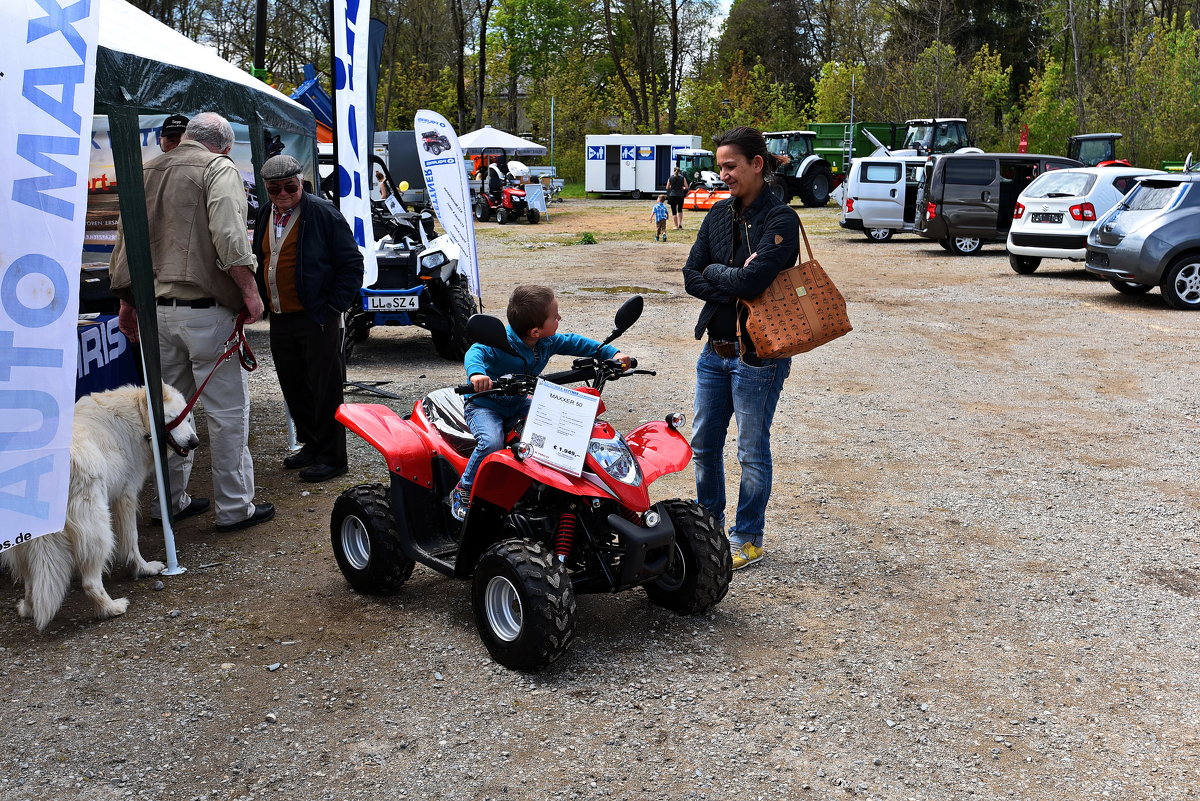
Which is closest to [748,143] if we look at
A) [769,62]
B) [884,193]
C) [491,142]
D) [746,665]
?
[746,665]

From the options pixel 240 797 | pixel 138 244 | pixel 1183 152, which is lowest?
pixel 240 797

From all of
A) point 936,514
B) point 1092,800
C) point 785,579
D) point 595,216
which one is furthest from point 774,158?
point 595,216

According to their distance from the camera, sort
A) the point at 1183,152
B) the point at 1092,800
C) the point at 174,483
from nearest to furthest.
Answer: the point at 1092,800 → the point at 174,483 → the point at 1183,152

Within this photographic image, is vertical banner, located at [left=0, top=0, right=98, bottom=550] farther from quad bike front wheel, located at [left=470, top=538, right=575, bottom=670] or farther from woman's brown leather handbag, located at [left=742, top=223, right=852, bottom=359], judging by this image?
woman's brown leather handbag, located at [left=742, top=223, right=852, bottom=359]

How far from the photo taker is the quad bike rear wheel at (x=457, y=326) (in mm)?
10422

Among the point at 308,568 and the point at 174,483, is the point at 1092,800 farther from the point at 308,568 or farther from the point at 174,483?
the point at 174,483

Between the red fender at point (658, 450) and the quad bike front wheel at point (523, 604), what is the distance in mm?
525

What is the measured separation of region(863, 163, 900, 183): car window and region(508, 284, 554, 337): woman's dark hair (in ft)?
67.6

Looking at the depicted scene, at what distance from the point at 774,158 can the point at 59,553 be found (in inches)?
135

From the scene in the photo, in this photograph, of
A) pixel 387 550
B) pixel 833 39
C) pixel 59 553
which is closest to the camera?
pixel 59 553

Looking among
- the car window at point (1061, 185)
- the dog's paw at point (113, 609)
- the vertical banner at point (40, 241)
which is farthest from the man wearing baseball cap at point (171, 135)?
the car window at point (1061, 185)

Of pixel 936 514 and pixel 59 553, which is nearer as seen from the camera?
pixel 59 553

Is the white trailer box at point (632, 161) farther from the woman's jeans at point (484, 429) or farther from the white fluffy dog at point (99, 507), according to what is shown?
the woman's jeans at point (484, 429)

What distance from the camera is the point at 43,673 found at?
13.3ft
